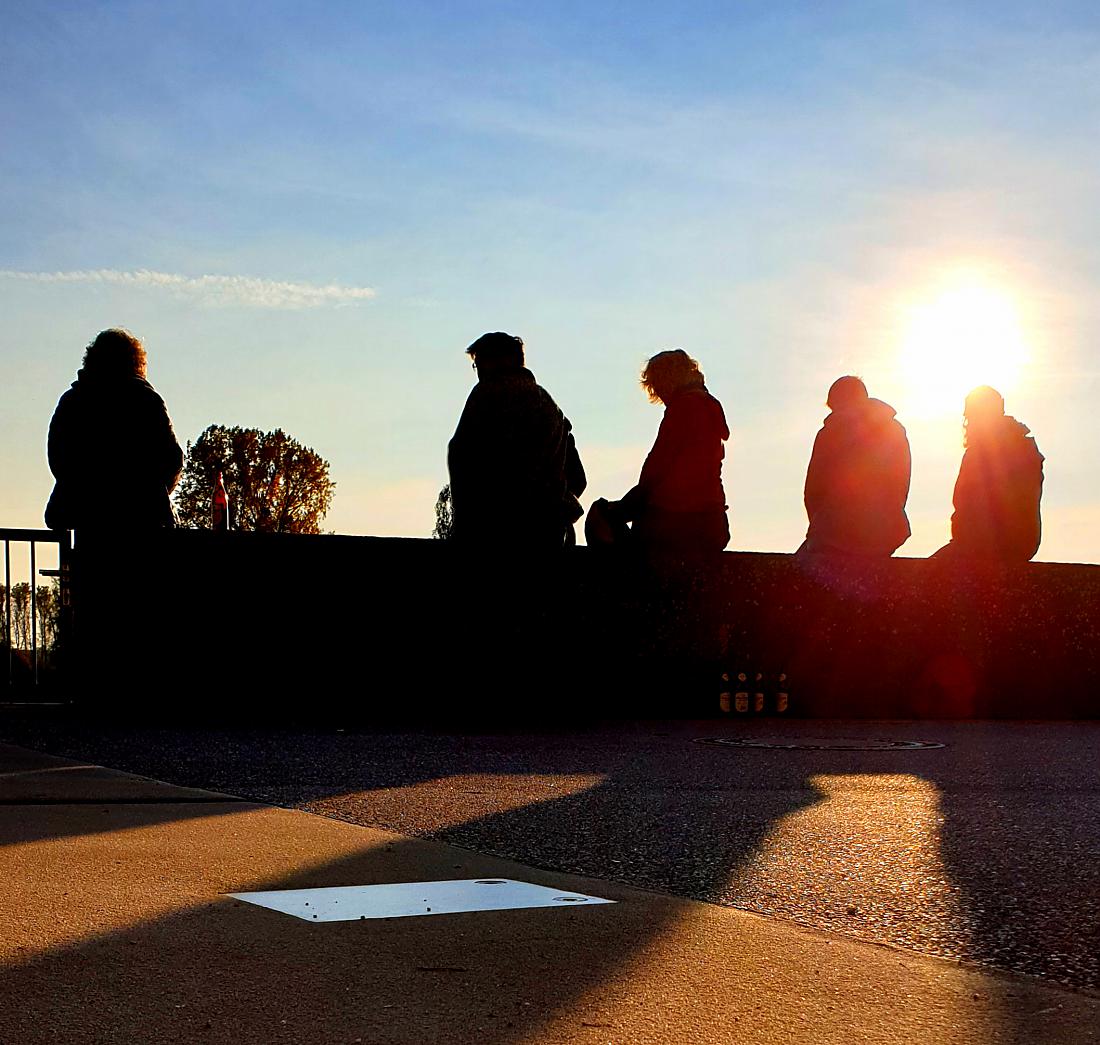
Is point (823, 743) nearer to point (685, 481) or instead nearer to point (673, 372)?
point (685, 481)

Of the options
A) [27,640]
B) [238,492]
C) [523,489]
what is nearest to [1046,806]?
[523,489]

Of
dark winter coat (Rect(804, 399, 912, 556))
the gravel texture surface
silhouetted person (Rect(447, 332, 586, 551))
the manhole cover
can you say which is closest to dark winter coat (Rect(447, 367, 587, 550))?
silhouetted person (Rect(447, 332, 586, 551))

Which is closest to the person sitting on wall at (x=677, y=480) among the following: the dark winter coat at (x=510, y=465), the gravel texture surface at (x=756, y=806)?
the dark winter coat at (x=510, y=465)

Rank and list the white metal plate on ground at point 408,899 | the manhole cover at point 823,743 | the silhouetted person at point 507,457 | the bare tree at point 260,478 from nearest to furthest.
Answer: the white metal plate on ground at point 408,899 < the manhole cover at point 823,743 < the silhouetted person at point 507,457 < the bare tree at point 260,478

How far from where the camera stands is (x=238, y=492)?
62875mm

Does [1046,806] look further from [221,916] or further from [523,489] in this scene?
[523,489]

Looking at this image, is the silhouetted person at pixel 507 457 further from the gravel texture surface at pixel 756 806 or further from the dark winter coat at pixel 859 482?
→ the dark winter coat at pixel 859 482

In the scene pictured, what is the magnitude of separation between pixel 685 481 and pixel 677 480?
0.06m

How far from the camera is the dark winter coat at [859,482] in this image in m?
12.0

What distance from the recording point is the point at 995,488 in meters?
13.1

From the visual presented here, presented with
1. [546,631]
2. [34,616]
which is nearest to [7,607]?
[34,616]

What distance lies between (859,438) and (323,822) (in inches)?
279

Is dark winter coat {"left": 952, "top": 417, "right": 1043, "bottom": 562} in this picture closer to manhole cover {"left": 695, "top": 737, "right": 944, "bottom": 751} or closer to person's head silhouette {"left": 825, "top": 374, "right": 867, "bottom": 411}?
person's head silhouette {"left": 825, "top": 374, "right": 867, "bottom": 411}

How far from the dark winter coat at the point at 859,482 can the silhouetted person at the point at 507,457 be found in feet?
6.20
